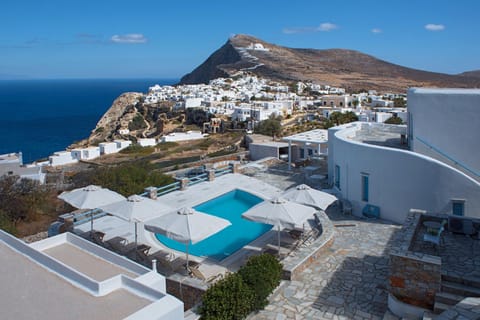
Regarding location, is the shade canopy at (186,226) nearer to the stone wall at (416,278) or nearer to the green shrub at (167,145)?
the stone wall at (416,278)

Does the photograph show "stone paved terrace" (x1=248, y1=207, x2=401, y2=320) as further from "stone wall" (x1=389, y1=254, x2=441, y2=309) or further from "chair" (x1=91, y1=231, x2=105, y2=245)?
"chair" (x1=91, y1=231, x2=105, y2=245)

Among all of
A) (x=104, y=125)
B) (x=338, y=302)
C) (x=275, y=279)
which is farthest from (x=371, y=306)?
(x=104, y=125)

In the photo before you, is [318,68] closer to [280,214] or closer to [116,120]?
[116,120]

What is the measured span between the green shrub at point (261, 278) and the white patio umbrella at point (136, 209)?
3.18m

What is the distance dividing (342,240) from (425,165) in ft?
10.1

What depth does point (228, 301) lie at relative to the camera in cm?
707

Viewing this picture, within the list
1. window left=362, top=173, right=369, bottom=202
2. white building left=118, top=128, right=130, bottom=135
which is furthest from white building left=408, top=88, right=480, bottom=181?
white building left=118, top=128, right=130, bottom=135

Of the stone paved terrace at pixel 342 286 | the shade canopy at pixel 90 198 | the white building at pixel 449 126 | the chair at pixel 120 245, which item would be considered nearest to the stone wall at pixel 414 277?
the stone paved terrace at pixel 342 286

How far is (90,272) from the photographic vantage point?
6.52 m

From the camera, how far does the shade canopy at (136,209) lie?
995cm

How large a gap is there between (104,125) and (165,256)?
89586 mm

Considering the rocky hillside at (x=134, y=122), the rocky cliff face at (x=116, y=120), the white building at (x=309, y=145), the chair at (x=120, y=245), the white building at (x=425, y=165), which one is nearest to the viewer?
the chair at (x=120, y=245)

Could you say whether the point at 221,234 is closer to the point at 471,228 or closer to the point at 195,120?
the point at 471,228

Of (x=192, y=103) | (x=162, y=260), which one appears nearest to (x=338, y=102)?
(x=192, y=103)
